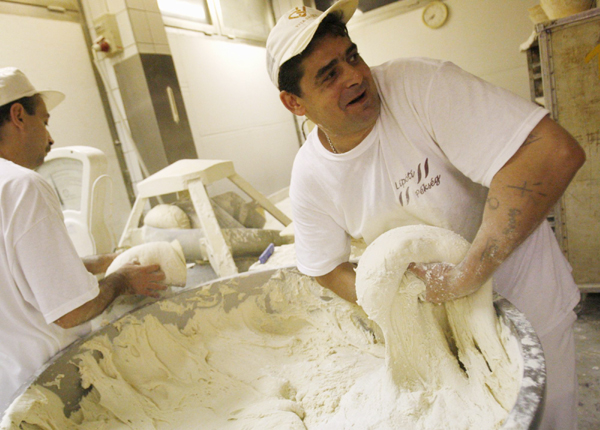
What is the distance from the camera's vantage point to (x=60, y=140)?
117 inches

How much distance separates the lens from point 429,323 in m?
0.91

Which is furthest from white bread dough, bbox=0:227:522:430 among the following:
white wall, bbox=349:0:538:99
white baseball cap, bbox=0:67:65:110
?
white wall, bbox=349:0:538:99

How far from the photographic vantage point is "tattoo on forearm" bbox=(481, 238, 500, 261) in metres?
0.76

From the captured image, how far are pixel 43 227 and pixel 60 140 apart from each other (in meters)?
2.38

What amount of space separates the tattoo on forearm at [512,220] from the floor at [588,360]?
108 centimetres

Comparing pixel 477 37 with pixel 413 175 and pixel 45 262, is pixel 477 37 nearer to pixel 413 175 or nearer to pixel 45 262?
pixel 413 175

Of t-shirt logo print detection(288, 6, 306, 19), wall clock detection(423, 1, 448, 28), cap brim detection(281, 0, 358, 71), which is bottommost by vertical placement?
cap brim detection(281, 0, 358, 71)

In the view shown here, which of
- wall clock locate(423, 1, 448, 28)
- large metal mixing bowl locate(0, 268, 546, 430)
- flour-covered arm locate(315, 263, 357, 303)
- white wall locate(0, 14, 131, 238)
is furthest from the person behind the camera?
wall clock locate(423, 1, 448, 28)

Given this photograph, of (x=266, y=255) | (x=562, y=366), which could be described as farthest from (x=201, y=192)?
(x=562, y=366)

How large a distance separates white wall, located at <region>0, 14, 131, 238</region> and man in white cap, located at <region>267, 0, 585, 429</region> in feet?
8.45

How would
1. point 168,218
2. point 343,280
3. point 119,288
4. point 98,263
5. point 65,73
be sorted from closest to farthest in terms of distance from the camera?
point 343,280
point 119,288
point 98,263
point 168,218
point 65,73

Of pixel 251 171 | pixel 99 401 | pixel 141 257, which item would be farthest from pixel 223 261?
pixel 251 171

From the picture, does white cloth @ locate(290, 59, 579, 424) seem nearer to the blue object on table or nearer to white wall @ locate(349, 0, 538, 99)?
the blue object on table

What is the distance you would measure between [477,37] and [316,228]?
4.35 meters
